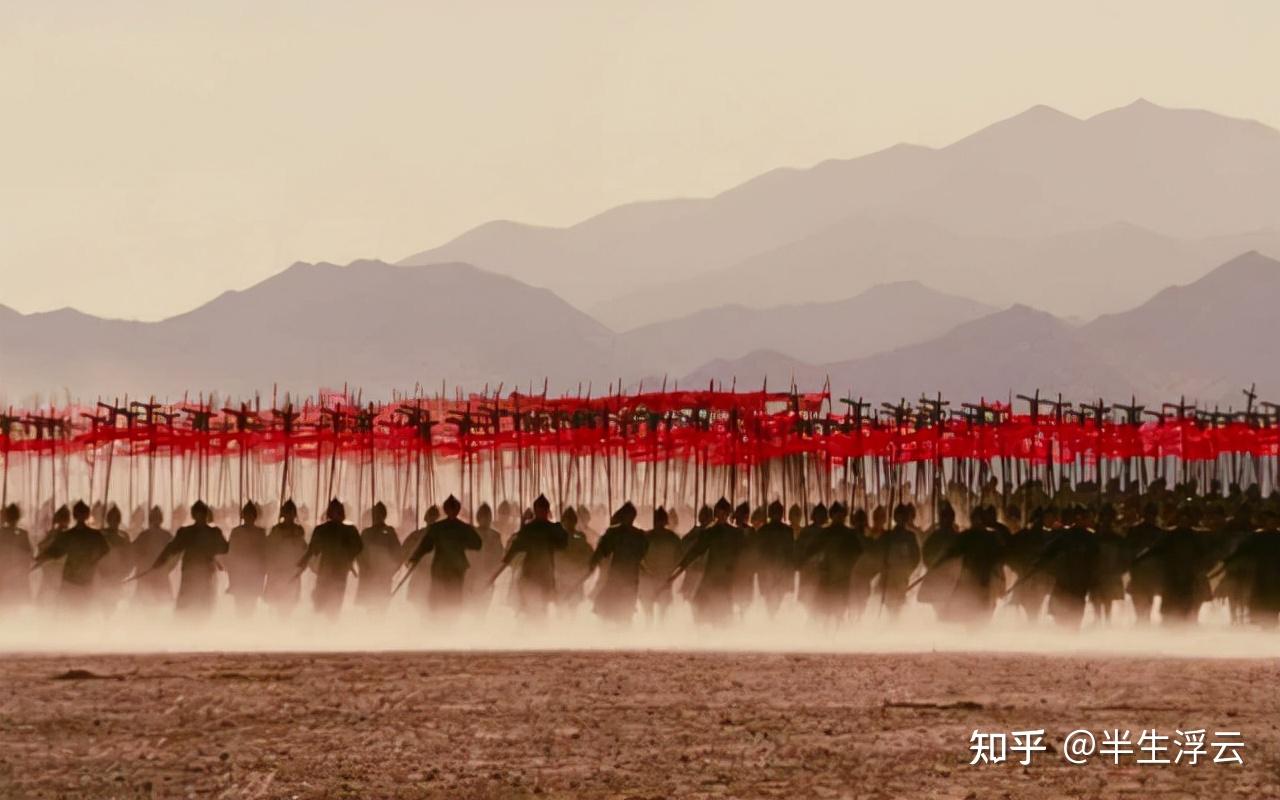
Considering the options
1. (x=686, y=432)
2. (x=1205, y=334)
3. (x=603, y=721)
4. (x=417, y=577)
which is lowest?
(x=603, y=721)

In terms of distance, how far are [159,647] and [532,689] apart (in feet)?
17.2

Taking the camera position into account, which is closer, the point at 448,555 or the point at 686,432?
the point at 448,555

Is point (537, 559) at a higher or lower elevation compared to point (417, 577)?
higher

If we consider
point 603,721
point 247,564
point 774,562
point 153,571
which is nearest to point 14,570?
point 153,571

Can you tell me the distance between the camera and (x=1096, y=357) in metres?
182

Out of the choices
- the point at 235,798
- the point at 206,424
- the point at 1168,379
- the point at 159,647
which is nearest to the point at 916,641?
the point at 159,647

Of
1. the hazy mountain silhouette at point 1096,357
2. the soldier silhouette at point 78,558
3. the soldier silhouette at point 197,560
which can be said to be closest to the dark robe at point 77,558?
the soldier silhouette at point 78,558

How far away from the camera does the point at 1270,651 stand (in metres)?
18.4

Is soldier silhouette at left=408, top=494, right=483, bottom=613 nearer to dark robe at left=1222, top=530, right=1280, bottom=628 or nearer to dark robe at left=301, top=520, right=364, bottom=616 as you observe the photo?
dark robe at left=301, top=520, right=364, bottom=616

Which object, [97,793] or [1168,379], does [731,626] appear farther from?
[1168,379]

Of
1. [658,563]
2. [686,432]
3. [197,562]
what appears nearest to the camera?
[658,563]

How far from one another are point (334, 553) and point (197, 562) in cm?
148

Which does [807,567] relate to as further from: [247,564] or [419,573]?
[247,564]

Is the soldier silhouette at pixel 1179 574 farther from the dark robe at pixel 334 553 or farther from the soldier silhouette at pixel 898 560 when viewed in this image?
the dark robe at pixel 334 553
